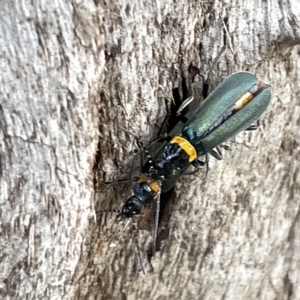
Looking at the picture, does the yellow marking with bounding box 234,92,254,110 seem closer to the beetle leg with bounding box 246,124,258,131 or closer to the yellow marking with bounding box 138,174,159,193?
the beetle leg with bounding box 246,124,258,131

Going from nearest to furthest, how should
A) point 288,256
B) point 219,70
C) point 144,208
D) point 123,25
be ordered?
1. point 123,25
2. point 219,70
3. point 144,208
4. point 288,256

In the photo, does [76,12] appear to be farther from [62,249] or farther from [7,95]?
[62,249]

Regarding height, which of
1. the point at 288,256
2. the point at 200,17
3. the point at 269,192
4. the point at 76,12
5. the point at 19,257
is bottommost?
the point at 19,257

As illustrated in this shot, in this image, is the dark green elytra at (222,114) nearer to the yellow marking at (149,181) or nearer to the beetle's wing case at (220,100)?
the beetle's wing case at (220,100)

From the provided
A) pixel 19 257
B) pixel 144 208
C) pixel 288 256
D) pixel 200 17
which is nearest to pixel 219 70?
pixel 200 17

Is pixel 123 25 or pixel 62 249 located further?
pixel 62 249

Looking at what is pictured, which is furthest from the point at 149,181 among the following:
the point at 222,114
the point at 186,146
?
the point at 222,114

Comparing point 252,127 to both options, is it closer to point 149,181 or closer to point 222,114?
point 222,114

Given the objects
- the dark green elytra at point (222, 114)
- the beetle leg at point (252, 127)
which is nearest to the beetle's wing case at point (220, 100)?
the dark green elytra at point (222, 114)
